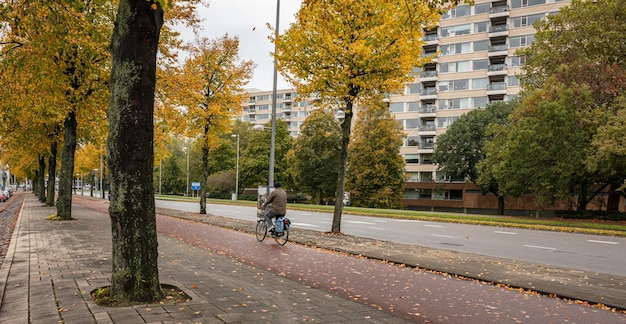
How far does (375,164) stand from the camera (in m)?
50.7

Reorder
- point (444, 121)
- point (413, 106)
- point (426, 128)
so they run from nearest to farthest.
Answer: point (444, 121), point (426, 128), point (413, 106)

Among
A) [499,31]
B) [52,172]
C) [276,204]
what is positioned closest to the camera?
[276,204]

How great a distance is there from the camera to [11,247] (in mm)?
11117

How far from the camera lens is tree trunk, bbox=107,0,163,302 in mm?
5617

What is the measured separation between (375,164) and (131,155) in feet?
151

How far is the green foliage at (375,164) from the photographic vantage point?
166 ft

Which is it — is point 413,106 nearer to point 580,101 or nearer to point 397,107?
point 397,107

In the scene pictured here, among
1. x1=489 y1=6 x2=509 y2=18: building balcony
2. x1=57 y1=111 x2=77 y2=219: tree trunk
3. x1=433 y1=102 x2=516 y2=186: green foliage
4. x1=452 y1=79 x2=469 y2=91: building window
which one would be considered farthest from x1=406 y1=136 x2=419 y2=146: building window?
x1=57 y1=111 x2=77 y2=219: tree trunk

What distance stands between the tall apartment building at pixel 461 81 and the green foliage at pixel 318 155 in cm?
404

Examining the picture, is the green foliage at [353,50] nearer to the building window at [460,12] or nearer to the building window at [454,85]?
the building window at [454,85]

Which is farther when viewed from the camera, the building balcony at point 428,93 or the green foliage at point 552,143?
the building balcony at point 428,93

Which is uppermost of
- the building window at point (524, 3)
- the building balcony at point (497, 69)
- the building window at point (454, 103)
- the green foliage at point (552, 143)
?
the building window at point (524, 3)

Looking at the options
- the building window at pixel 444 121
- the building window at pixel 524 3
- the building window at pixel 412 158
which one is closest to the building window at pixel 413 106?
the building window at pixel 444 121

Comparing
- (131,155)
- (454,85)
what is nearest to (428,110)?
(454,85)
